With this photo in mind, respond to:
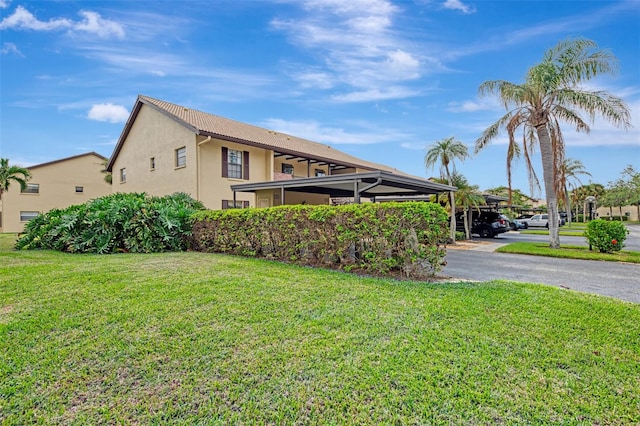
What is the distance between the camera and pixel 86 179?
103 feet

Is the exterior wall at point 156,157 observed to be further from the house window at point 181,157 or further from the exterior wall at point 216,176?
the exterior wall at point 216,176

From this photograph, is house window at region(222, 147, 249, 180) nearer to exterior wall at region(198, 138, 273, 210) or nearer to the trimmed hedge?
exterior wall at region(198, 138, 273, 210)

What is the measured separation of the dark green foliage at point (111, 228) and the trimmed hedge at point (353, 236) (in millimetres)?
2896

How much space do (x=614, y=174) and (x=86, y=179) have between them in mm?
67861

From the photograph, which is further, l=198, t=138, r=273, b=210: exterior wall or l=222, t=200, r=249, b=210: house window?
l=222, t=200, r=249, b=210: house window

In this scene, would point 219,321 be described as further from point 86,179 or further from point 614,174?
point 614,174

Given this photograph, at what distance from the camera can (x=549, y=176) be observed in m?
13.4

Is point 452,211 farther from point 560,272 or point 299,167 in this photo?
point 299,167

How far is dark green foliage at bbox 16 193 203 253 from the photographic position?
1025 cm

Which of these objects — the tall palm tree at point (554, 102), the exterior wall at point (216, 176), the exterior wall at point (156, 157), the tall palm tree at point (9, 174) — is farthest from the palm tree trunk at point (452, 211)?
the tall palm tree at point (9, 174)

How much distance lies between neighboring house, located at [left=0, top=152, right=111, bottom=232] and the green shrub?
37251 mm

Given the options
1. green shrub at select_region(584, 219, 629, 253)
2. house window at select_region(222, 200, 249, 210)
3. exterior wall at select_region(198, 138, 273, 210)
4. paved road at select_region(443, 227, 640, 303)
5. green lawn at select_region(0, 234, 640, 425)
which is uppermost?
exterior wall at select_region(198, 138, 273, 210)

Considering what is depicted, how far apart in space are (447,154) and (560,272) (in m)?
10.9

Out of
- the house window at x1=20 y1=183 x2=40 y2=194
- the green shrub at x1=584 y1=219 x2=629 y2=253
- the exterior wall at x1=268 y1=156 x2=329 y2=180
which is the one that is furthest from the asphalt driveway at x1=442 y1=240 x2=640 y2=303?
the house window at x1=20 y1=183 x2=40 y2=194
